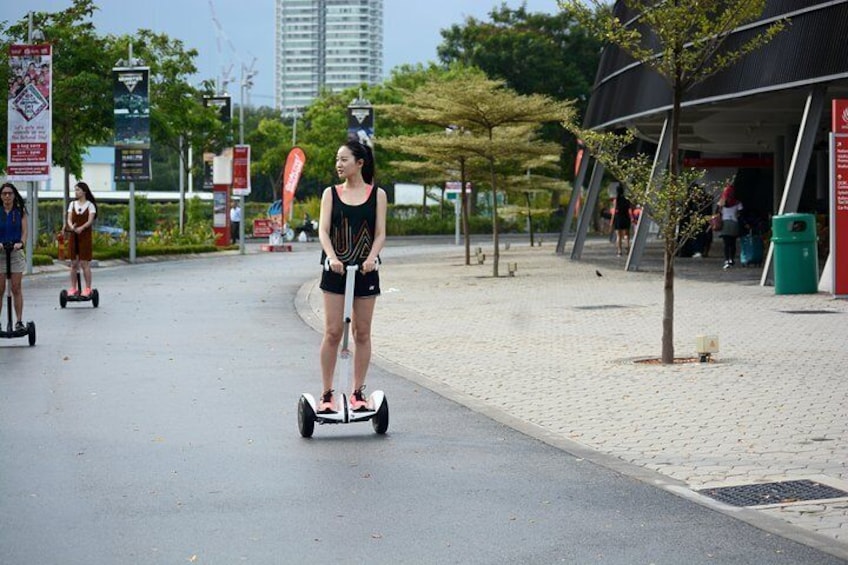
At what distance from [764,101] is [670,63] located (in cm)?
1576

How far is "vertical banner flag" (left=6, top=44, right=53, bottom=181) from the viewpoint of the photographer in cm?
3406

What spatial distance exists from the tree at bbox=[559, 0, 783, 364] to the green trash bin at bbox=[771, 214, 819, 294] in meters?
8.66

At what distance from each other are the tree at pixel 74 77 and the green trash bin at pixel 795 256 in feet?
98.8

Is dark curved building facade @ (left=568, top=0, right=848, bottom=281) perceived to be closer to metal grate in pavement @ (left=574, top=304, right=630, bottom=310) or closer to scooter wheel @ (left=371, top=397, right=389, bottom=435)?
metal grate in pavement @ (left=574, top=304, right=630, bottom=310)

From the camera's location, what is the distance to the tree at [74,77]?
48656mm

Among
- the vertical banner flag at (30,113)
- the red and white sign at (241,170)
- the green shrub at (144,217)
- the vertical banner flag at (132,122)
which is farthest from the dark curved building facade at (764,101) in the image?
the green shrub at (144,217)

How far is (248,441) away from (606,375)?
4.76 metres

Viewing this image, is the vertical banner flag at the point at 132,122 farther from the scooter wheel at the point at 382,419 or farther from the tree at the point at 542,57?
the tree at the point at 542,57

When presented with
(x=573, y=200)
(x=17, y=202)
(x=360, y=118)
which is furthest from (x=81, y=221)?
(x=360, y=118)

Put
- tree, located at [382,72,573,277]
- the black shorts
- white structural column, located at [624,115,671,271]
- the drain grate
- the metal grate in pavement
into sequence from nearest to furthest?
the drain grate, the black shorts, the metal grate in pavement, white structural column, located at [624,115,671,271], tree, located at [382,72,573,277]

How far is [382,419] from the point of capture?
32.2 ft

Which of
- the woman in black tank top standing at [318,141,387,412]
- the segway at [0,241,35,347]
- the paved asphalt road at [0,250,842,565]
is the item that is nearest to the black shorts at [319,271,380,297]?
the woman in black tank top standing at [318,141,387,412]

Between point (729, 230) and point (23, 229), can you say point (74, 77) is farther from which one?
point (23, 229)

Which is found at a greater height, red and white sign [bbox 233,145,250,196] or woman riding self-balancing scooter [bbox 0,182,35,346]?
red and white sign [bbox 233,145,250,196]
